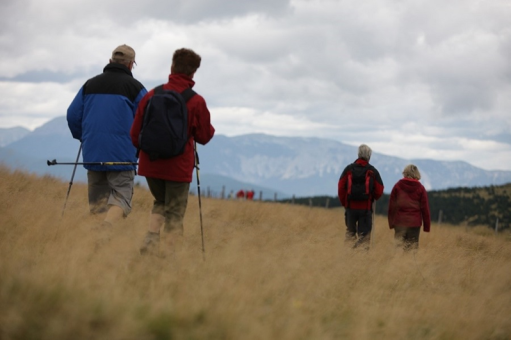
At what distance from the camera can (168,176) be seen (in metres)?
5.88

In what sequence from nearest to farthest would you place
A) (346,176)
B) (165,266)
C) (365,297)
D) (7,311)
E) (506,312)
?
(7,311) < (165,266) < (365,297) < (506,312) < (346,176)

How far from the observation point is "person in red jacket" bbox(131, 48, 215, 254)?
5.89 metres

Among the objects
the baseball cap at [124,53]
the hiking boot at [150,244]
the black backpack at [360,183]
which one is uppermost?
the baseball cap at [124,53]

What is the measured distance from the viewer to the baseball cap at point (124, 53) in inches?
259

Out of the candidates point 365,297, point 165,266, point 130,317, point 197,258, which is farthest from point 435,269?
point 130,317

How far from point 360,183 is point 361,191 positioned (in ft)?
0.42

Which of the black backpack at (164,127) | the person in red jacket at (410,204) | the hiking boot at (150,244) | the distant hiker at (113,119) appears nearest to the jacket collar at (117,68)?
the distant hiker at (113,119)

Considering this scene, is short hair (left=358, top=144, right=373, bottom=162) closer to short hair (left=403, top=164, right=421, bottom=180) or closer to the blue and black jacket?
short hair (left=403, top=164, right=421, bottom=180)

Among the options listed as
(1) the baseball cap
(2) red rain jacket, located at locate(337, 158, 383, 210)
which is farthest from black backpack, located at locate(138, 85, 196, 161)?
(2) red rain jacket, located at locate(337, 158, 383, 210)

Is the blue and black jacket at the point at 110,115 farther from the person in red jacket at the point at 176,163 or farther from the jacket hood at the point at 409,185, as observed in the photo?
the jacket hood at the point at 409,185

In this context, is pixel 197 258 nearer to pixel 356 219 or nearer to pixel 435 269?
pixel 435 269

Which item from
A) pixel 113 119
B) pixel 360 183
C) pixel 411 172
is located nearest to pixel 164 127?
pixel 113 119

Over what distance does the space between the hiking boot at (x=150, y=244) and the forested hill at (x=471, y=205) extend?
47321mm

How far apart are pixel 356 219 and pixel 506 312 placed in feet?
13.6
